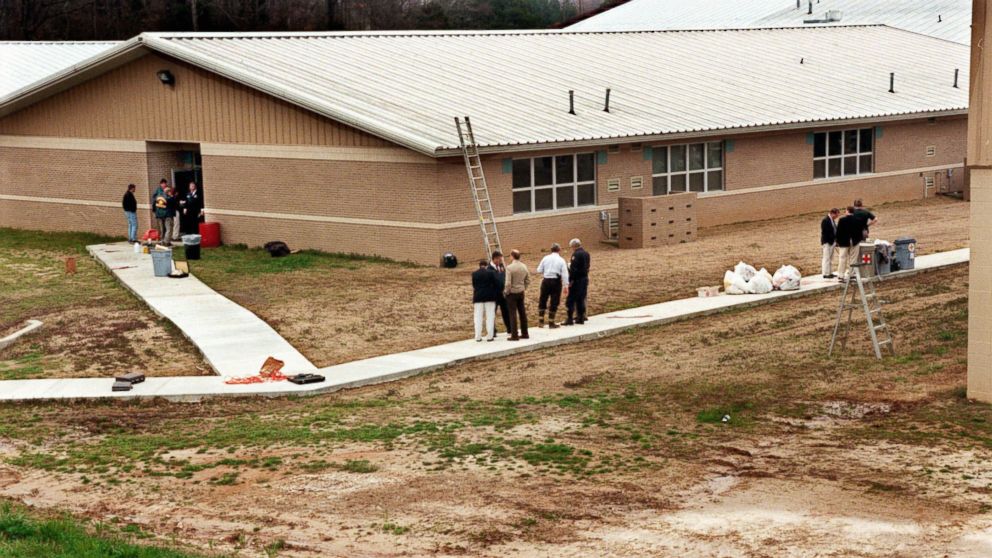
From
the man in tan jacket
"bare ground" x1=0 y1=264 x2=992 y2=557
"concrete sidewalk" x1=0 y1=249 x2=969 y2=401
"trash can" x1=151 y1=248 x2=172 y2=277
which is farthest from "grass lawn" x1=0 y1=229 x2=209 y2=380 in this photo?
the man in tan jacket

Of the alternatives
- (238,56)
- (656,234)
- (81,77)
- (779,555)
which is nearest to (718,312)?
(656,234)

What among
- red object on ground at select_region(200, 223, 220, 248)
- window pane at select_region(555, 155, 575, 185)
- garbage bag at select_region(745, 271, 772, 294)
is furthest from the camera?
red object on ground at select_region(200, 223, 220, 248)

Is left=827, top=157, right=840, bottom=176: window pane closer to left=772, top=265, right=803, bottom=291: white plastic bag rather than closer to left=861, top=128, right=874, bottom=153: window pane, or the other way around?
left=861, top=128, right=874, bottom=153: window pane

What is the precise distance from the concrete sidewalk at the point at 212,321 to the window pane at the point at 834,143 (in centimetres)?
1982

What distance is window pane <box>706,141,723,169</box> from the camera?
3802cm

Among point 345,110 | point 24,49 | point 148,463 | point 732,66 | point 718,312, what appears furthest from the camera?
point 24,49

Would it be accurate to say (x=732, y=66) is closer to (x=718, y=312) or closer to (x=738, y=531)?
(x=718, y=312)

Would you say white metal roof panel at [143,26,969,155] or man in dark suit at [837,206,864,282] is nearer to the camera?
man in dark suit at [837,206,864,282]

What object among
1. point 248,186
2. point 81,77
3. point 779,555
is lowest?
point 779,555

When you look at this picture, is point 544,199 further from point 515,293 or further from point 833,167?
point 833,167

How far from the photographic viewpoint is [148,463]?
1588 cm

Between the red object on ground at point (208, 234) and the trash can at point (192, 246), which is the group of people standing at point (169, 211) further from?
the trash can at point (192, 246)

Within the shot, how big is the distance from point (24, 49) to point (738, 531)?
45.0 m

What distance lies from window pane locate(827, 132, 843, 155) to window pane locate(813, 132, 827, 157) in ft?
0.62
